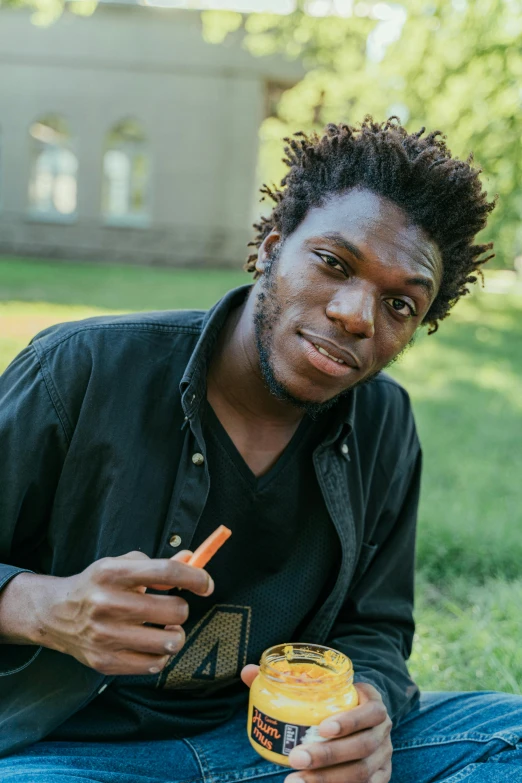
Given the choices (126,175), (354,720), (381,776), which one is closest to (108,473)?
(354,720)

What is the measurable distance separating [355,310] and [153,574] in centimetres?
88

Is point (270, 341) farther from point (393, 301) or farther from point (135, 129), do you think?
point (135, 129)

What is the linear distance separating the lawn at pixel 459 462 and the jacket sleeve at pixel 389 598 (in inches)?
36.1

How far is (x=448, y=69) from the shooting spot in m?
9.49

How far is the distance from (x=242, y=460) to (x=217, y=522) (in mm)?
175

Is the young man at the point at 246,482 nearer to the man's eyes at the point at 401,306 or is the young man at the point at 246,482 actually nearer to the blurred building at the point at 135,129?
the man's eyes at the point at 401,306

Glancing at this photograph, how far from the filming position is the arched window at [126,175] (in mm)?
21531

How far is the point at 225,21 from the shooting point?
11.3 m

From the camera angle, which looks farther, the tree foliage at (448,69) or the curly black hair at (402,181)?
the tree foliage at (448,69)

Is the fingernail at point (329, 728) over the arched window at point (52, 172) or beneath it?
over

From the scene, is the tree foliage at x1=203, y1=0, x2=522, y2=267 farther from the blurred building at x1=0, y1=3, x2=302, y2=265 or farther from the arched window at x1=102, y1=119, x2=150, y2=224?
the arched window at x1=102, y1=119, x2=150, y2=224

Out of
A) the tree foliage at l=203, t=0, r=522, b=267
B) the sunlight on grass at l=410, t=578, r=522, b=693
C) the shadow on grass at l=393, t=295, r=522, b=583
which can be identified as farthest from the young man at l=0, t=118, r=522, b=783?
the tree foliage at l=203, t=0, r=522, b=267

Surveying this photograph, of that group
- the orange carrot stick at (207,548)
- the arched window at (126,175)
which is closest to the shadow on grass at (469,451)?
the orange carrot stick at (207,548)

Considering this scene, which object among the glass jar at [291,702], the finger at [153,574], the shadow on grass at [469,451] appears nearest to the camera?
the finger at [153,574]
